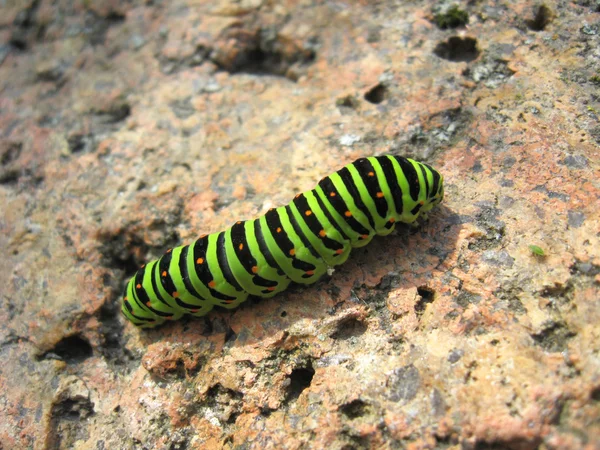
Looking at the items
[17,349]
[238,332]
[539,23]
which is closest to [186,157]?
[238,332]

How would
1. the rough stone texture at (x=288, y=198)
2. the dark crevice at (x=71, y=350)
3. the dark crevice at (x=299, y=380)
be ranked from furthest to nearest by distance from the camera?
the dark crevice at (x=71, y=350), the dark crevice at (x=299, y=380), the rough stone texture at (x=288, y=198)

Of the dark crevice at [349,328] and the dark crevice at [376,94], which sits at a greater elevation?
the dark crevice at [376,94]

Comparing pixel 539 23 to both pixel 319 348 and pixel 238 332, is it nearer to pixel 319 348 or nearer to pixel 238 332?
pixel 319 348

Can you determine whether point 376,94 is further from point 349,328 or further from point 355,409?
point 355,409

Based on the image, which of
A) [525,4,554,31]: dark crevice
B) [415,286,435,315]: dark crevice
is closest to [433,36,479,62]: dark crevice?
[525,4,554,31]: dark crevice

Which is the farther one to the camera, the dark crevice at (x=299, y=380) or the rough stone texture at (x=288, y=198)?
the dark crevice at (x=299, y=380)

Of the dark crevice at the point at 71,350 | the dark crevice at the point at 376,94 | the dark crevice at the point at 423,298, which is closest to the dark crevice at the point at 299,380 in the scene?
the dark crevice at the point at 423,298

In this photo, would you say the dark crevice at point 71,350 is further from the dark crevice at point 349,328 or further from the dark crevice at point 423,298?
the dark crevice at point 423,298
